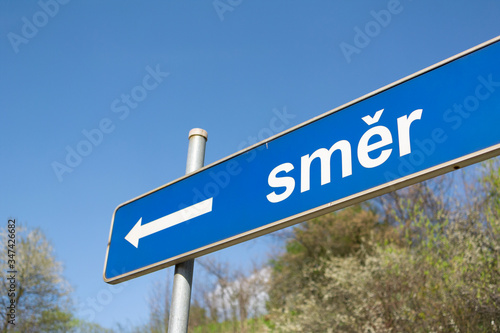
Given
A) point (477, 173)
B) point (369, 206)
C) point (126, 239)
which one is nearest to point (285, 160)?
point (126, 239)

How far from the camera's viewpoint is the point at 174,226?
7.07 feet

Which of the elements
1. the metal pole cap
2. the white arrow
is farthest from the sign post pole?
the white arrow

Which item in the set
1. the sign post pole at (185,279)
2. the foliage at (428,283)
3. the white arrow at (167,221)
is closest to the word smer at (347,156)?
the white arrow at (167,221)

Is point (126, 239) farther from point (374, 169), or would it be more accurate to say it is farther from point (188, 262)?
point (374, 169)

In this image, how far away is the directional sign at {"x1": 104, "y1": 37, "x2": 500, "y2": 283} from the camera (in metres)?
1.43

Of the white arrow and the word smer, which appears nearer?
the word smer

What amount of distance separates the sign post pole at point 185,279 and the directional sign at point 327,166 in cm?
8

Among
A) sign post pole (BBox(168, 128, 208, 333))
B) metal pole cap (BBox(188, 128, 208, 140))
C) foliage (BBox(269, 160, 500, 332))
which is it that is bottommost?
sign post pole (BBox(168, 128, 208, 333))

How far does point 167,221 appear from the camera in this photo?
7.23ft

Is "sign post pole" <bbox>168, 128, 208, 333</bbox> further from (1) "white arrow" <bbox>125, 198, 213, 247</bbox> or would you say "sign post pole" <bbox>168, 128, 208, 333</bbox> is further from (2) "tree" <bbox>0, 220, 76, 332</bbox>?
(2) "tree" <bbox>0, 220, 76, 332</bbox>

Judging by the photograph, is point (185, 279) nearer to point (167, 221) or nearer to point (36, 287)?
point (167, 221)

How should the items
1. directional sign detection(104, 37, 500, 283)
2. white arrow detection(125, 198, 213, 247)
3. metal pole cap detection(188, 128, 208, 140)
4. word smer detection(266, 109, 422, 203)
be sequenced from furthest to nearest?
metal pole cap detection(188, 128, 208, 140) → white arrow detection(125, 198, 213, 247) → word smer detection(266, 109, 422, 203) → directional sign detection(104, 37, 500, 283)

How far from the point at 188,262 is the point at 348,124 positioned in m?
0.94

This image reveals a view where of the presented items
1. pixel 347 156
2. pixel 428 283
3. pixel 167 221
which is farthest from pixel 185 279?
pixel 428 283
